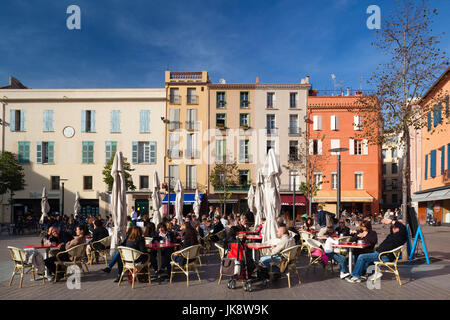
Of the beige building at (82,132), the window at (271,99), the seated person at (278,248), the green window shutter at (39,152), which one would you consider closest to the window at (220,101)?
the window at (271,99)

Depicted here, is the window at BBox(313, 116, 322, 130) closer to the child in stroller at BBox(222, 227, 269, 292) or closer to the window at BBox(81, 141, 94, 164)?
the window at BBox(81, 141, 94, 164)

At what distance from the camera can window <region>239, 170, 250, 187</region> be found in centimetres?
3212

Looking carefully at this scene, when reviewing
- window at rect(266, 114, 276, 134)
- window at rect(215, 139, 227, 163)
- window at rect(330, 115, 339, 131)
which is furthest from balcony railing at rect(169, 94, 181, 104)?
window at rect(330, 115, 339, 131)

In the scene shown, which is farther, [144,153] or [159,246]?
[144,153]

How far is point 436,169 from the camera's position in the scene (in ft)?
84.8

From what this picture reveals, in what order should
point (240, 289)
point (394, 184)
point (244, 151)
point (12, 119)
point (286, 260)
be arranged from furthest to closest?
point (394, 184) → point (244, 151) → point (12, 119) → point (286, 260) → point (240, 289)

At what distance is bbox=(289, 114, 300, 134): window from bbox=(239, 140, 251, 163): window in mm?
4334

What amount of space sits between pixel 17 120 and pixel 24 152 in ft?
10.2

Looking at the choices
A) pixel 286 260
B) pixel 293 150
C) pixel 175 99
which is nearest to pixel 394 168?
pixel 293 150

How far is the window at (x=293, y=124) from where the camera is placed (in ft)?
108

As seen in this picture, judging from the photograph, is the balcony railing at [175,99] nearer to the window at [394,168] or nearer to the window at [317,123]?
the window at [317,123]

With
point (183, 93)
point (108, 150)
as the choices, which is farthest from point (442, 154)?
point (108, 150)

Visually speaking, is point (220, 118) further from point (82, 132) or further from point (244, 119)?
point (82, 132)
